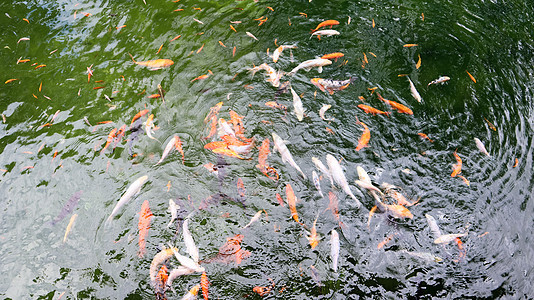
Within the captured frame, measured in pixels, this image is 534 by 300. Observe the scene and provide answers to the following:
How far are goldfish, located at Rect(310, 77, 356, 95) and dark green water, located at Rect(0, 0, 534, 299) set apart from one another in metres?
0.06

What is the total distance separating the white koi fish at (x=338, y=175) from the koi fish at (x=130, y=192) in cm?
141

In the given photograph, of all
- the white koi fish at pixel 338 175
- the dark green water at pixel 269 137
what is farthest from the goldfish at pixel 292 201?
the white koi fish at pixel 338 175

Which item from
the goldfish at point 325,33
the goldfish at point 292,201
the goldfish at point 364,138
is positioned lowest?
the goldfish at point 292,201

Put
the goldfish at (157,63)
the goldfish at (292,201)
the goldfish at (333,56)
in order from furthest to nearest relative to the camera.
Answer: the goldfish at (157,63)
the goldfish at (333,56)
the goldfish at (292,201)

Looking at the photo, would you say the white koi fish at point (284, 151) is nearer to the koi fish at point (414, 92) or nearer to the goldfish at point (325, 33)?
the koi fish at point (414, 92)

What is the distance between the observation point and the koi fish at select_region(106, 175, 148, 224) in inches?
97.8

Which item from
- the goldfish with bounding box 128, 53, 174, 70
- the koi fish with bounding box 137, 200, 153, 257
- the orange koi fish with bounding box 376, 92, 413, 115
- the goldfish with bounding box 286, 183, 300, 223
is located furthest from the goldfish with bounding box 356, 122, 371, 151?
the goldfish with bounding box 128, 53, 174, 70

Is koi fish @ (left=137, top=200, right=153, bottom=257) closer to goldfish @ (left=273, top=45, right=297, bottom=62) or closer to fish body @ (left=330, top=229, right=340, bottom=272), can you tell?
fish body @ (left=330, top=229, right=340, bottom=272)

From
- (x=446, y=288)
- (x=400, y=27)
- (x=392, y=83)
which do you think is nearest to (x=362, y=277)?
(x=446, y=288)

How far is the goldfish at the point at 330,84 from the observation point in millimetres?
3076

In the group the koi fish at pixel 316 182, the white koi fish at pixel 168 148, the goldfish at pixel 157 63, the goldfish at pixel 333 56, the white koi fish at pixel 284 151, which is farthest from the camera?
the goldfish at pixel 157 63

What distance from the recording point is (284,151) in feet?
8.70

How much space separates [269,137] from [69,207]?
1601mm

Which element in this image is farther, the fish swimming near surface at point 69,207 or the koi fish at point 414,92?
the koi fish at point 414,92
